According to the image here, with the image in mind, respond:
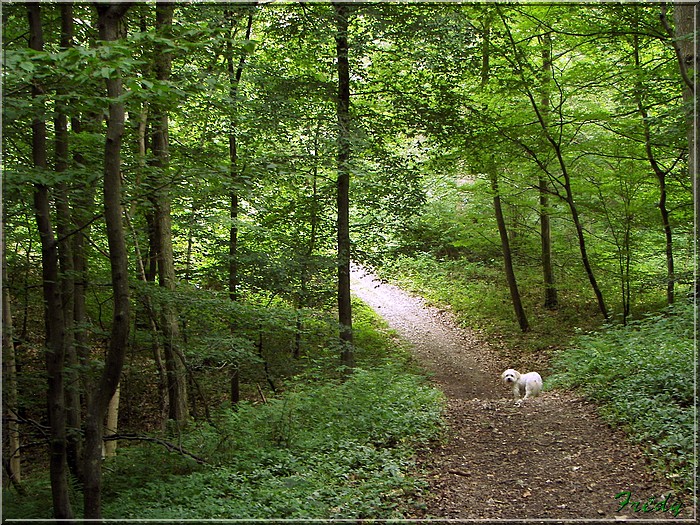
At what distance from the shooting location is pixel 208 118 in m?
9.70

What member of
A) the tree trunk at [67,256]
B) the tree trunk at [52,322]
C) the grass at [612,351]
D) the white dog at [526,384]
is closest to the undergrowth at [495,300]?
the grass at [612,351]

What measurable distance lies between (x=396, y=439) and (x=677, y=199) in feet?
31.7

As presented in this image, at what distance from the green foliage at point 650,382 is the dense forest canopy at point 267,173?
38.3 inches

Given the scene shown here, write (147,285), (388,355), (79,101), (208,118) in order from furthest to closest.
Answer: (388,355), (208,118), (147,285), (79,101)

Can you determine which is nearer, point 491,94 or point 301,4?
point 301,4

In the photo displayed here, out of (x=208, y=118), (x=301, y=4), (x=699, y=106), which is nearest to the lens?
(x=699, y=106)

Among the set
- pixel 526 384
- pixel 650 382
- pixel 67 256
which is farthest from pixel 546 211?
pixel 67 256

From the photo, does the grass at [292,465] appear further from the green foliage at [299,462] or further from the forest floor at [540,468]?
the forest floor at [540,468]

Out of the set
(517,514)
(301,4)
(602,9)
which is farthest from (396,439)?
(602,9)

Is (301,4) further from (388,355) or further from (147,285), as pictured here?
(388,355)

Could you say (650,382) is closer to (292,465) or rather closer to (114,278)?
(292,465)

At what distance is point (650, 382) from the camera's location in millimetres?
6953

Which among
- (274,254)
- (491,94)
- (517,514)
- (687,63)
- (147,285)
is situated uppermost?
(491,94)

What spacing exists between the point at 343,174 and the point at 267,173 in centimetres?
206
